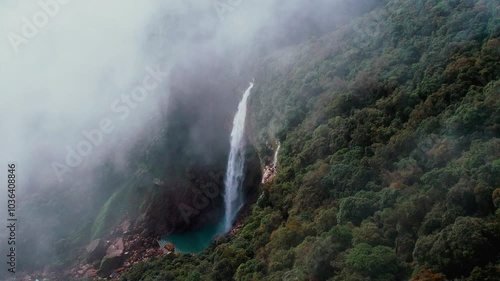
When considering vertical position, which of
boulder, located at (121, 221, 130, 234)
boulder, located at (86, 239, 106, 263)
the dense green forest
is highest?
boulder, located at (121, 221, 130, 234)

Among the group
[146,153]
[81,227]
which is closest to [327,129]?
[146,153]

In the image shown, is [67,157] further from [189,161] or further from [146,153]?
[189,161]

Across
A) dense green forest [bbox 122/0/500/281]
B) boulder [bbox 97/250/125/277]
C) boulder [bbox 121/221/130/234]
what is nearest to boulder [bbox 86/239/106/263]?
boulder [bbox 97/250/125/277]

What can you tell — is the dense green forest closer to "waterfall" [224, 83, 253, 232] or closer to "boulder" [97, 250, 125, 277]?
"waterfall" [224, 83, 253, 232]

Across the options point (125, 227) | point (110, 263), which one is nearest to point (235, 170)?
point (125, 227)

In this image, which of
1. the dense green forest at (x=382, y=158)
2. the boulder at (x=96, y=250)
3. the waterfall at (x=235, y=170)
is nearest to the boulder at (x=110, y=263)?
the boulder at (x=96, y=250)

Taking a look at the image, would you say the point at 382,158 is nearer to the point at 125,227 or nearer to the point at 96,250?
the point at 125,227

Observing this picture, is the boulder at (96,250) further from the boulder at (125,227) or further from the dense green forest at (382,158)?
the dense green forest at (382,158)
